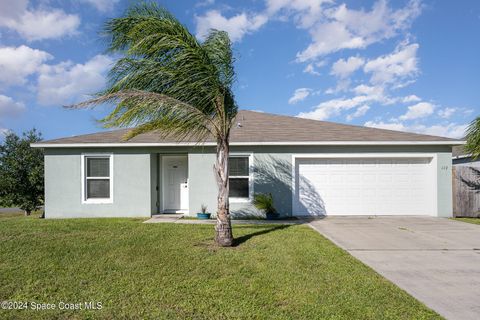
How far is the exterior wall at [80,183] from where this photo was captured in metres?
10.4

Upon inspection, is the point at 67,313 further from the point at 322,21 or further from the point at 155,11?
the point at 322,21

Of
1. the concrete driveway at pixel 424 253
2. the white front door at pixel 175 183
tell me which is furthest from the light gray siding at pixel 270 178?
the concrete driveway at pixel 424 253

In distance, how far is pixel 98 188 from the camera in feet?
34.6

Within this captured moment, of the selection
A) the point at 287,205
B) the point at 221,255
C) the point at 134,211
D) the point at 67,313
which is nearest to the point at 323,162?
the point at 287,205

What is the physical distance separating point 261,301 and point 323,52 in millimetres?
13394

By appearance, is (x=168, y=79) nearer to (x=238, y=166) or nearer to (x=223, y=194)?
(x=223, y=194)

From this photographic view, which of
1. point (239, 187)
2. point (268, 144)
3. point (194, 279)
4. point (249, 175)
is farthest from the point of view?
point (239, 187)

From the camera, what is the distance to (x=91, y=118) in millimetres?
5949

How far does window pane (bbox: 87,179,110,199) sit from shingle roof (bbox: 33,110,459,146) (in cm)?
151

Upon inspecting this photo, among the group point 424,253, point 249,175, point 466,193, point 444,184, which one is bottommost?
point 424,253

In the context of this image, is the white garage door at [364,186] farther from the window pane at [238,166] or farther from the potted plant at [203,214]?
the potted plant at [203,214]

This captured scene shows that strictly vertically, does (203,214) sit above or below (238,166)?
below

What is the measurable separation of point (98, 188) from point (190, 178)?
363cm

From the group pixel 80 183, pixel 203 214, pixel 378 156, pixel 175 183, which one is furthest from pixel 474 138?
pixel 80 183
